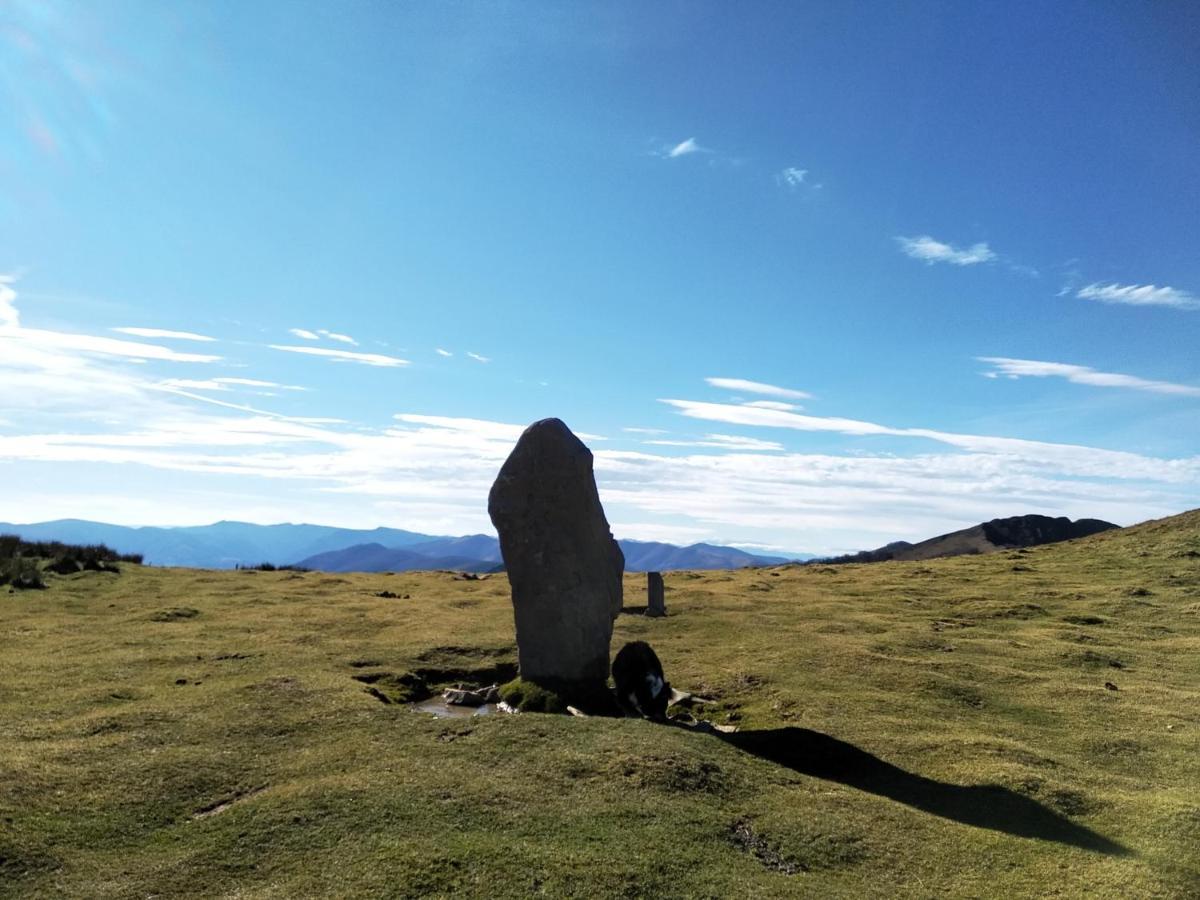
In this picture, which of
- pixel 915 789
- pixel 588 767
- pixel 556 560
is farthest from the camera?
pixel 556 560

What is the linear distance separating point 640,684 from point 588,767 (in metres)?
5.06

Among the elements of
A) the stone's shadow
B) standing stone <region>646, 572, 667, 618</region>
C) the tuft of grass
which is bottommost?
the stone's shadow

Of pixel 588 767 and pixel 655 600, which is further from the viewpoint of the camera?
pixel 655 600

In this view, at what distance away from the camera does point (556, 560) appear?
19.1 m

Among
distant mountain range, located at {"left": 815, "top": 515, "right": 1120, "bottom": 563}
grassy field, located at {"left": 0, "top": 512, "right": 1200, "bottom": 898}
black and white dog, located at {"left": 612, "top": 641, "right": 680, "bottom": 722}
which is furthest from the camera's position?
distant mountain range, located at {"left": 815, "top": 515, "right": 1120, "bottom": 563}

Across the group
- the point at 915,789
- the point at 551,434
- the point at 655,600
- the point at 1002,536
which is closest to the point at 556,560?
the point at 551,434

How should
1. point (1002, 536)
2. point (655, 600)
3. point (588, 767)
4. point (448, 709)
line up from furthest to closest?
point (1002, 536), point (655, 600), point (448, 709), point (588, 767)

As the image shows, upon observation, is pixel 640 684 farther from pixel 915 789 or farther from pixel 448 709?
pixel 915 789

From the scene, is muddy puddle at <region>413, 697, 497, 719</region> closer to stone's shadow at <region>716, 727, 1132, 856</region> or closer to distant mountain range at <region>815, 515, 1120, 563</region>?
stone's shadow at <region>716, 727, 1132, 856</region>

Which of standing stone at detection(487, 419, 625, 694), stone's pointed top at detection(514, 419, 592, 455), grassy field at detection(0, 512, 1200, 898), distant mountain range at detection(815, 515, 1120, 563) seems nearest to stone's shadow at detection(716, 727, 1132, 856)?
grassy field at detection(0, 512, 1200, 898)

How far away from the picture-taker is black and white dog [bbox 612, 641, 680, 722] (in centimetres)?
1819

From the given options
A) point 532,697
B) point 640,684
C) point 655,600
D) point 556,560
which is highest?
point 556,560

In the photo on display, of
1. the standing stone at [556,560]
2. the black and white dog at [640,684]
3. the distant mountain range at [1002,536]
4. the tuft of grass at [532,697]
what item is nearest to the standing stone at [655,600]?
the standing stone at [556,560]

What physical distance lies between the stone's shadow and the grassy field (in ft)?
0.18
